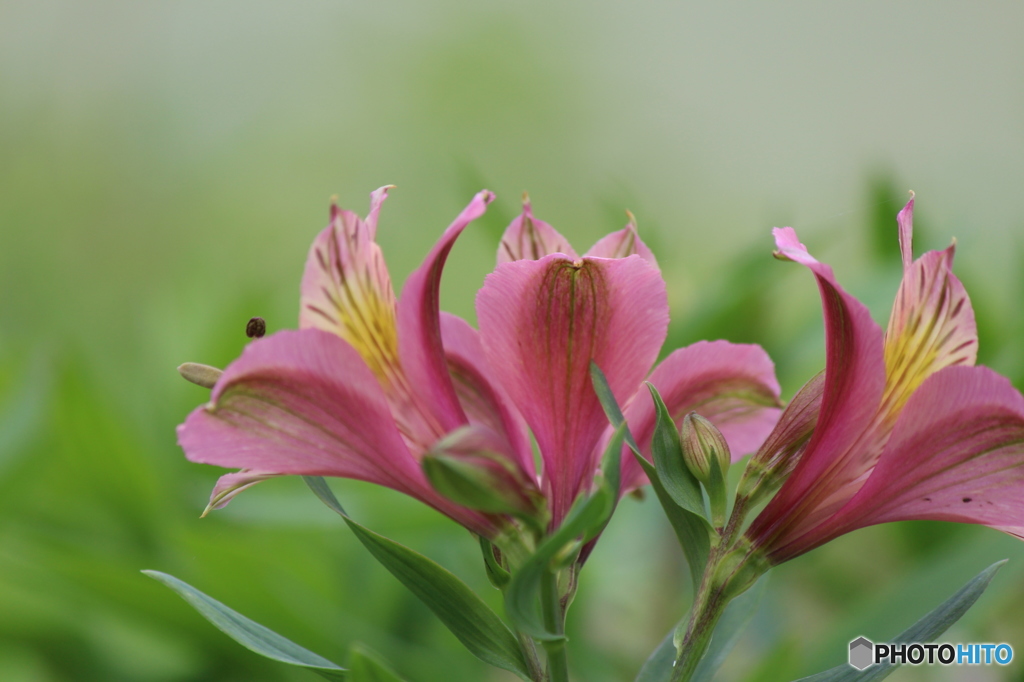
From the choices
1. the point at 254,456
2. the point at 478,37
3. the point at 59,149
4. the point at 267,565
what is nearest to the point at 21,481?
the point at 267,565

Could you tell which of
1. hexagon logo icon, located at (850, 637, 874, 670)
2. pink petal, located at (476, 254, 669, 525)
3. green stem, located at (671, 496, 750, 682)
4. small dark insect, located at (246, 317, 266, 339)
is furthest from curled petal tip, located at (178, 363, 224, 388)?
hexagon logo icon, located at (850, 637, 874, 670)

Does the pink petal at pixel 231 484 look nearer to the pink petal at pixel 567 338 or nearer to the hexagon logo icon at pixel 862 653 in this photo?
the pink petal at pixel 567 338

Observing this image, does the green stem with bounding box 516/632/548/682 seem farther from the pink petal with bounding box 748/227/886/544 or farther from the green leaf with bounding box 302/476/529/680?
the pink petal with bounding box 748/227/886/544

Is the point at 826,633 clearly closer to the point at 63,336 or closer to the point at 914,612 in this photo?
the point at 914,612

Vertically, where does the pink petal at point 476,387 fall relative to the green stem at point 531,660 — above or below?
above

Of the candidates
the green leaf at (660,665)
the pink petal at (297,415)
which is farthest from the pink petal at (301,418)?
the green leaf at (660,665)
